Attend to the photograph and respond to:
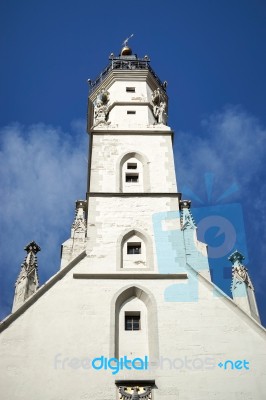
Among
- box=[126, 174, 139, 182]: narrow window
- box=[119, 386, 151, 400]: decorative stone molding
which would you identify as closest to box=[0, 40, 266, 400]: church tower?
box=[119, 386, 151, 400]: decorative stone molding

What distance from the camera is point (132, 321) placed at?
14688 mm

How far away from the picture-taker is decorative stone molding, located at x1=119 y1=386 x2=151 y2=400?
12.2 metres

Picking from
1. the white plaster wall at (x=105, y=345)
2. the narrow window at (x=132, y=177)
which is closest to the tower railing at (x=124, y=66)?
the narrow window at (x=132, y=177)

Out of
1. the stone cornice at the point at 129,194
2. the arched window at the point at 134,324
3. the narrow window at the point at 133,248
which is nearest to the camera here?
the arched window at the point at 134,324

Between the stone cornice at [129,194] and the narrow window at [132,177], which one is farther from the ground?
the narrow window at [132,177]

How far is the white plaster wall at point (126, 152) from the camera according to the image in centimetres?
1964

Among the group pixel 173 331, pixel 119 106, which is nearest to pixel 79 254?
pixel 173 331

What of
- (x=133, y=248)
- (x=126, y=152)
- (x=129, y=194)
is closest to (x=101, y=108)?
(x=126, y=152)

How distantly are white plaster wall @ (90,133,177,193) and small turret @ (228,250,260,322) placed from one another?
3917 millimetres

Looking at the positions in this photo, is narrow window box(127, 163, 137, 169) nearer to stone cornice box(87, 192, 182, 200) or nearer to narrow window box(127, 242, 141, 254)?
stone cornice box(87, 192, 182, 200)

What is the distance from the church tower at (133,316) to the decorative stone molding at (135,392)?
2 cm

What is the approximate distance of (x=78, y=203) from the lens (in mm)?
19047

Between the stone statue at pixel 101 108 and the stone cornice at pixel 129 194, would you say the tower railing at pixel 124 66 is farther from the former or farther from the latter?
the stone cornice at pixel 129 194

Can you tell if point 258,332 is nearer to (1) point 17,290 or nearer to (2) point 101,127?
(1) point 17,290
